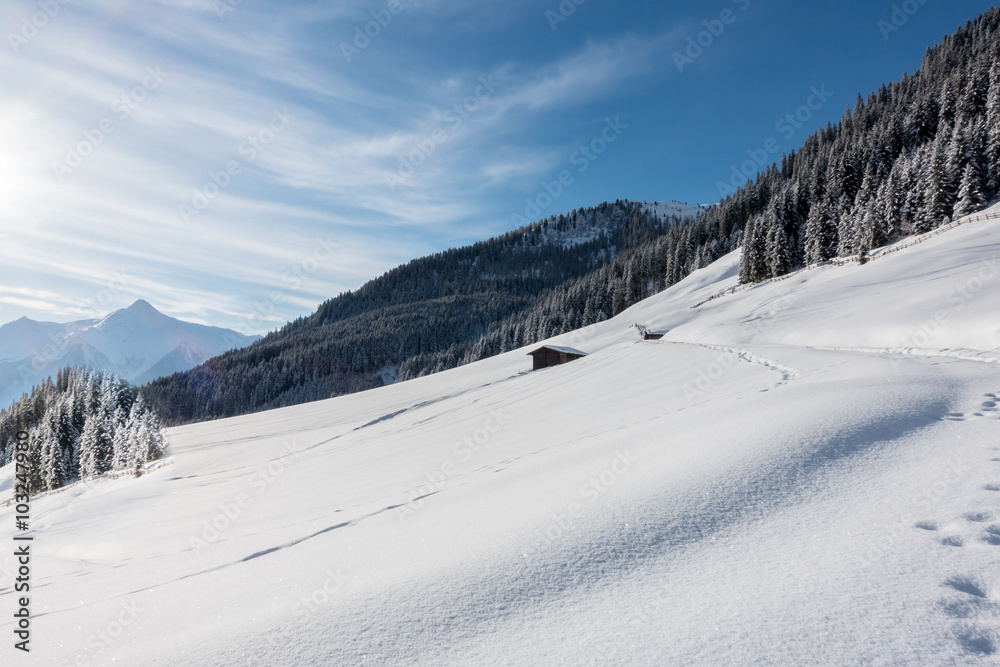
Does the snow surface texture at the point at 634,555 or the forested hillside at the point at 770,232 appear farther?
the forested hillside at the point at 770,232

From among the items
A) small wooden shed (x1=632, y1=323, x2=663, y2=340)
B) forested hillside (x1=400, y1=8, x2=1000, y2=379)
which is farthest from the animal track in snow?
forested hillside (x1=400, y1=8, x2=1000, y2=379)

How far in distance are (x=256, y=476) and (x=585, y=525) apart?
1823cm

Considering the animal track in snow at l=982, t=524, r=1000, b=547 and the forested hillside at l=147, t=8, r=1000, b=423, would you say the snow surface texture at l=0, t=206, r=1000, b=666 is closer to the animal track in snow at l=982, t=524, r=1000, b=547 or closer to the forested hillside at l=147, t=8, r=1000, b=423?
the animal track in snow at l=982, t=524, r=1000, b=547

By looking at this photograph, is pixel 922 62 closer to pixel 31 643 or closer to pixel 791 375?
pixel 791 375

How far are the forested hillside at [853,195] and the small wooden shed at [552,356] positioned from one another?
1274 inches

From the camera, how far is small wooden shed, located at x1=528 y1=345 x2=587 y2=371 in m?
41.6

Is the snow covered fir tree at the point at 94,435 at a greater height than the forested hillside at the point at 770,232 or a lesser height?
lesser

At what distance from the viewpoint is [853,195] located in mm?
62188

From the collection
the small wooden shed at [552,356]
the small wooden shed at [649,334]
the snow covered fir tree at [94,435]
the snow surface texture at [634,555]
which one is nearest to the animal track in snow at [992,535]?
the snow surface texture at [634,555]

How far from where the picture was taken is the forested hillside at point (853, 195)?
4484 centimetres

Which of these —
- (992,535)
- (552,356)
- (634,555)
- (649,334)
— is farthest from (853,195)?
(634,555)

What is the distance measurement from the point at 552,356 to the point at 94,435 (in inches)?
1695

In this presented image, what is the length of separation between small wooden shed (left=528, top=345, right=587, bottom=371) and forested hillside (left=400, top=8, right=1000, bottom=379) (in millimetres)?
32363

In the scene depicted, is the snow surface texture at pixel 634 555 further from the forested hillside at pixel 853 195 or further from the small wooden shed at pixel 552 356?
Answer: the forested hillside at pixel 853 195
